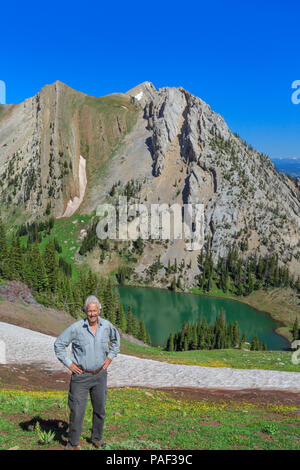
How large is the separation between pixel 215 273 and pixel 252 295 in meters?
18.9

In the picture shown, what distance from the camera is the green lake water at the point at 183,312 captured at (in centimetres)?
9569

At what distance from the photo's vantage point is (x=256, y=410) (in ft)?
62.4

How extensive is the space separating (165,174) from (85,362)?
567 feet

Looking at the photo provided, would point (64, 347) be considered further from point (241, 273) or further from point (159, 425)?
point (241, 273)

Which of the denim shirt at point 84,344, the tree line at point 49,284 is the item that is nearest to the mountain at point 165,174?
the tree line at point 49,284

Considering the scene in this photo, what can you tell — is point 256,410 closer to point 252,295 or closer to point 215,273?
point 252,295

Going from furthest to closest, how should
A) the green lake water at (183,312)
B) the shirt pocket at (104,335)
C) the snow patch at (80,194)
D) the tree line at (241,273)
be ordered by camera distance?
the snow patch at (80,194) < the tree line at (241,273) < the green lake water at (183,312) < the shirt pocket at (104,335)

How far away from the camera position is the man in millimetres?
10188

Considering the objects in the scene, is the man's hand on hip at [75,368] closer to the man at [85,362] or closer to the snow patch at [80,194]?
the man at [85,362]

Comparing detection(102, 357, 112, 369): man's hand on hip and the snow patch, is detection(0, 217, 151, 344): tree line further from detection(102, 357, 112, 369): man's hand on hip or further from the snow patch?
the snow patch

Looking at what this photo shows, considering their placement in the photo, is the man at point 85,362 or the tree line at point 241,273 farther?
the tree line at point 241,273

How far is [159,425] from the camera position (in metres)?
14.1

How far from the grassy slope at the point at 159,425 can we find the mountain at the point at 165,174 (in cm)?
13197
